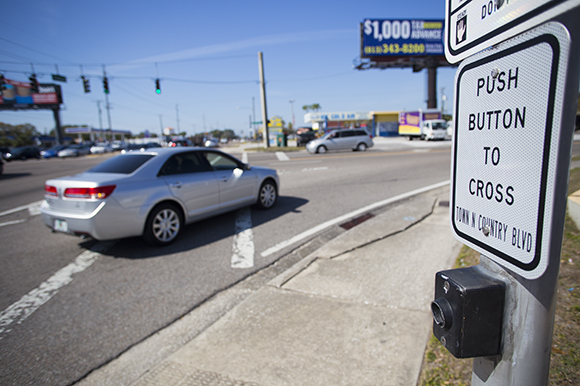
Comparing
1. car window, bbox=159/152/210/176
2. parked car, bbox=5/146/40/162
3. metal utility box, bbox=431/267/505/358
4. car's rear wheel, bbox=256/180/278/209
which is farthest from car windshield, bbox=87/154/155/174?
parked car, bbox=5/146/40/162

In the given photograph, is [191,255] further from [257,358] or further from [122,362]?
[257,358]

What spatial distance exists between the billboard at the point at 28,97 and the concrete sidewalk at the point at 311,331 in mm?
69089

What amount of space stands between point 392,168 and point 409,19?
3489cm

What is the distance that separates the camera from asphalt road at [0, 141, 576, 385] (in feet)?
9.27

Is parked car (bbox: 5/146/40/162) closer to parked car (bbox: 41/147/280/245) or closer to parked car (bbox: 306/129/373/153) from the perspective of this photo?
parked car (bbox: 306/129/373/153)

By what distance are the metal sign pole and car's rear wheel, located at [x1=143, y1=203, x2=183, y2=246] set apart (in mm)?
4706

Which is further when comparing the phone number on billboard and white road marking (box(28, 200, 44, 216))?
the phone number on billboard

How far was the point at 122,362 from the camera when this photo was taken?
2.71 metres

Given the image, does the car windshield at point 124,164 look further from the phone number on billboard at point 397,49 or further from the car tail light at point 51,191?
the phone number on billboard at point 397,49

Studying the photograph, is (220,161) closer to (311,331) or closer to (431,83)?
(311,331)

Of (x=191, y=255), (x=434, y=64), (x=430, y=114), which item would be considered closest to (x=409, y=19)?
(x=434, y=64)

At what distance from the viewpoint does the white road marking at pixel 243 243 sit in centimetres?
451

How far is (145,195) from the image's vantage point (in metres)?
4.94

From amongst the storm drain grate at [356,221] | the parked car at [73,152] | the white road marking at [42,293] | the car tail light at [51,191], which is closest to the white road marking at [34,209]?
the car tail light at [51,191]
